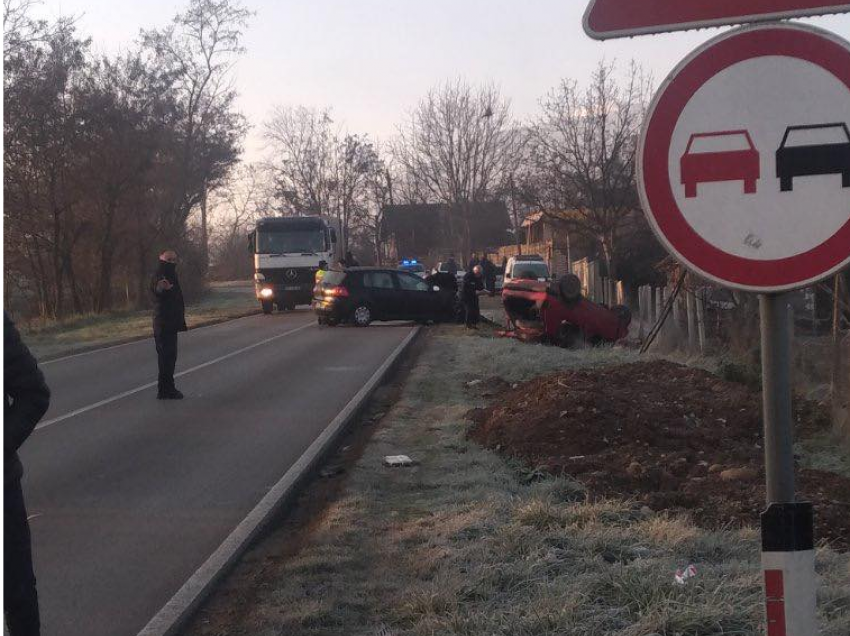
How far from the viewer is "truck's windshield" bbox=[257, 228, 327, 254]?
3606cm

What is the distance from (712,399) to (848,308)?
2033 millimetres

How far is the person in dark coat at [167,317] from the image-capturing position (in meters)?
14.6

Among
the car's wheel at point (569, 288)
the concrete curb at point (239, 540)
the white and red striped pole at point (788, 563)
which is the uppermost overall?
the white and red striped pole at point (788, 563)

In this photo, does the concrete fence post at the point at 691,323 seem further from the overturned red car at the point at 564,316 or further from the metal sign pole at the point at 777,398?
the metal sign pole at the point at 777,398

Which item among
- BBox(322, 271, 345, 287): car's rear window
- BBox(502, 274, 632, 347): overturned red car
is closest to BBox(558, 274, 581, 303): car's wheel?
BBox(502, 274, 632, 347): overturned red car

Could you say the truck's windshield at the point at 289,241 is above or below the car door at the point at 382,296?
above

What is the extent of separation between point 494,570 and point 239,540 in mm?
2046

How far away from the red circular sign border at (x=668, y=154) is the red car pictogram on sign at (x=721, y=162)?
51 mm

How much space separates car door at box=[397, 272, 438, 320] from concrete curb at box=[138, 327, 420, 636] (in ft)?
57.1

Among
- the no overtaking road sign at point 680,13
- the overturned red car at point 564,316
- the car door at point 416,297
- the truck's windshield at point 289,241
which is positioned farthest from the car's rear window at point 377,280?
the no overtaking road sign at point 680,13

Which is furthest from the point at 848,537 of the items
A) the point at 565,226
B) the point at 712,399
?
the point at 565,226

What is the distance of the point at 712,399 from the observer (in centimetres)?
1149

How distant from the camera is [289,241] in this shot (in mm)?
36219

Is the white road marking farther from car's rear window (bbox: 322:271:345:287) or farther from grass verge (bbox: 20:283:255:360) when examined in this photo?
car's rear window (bbox: 322:271:345:287)
